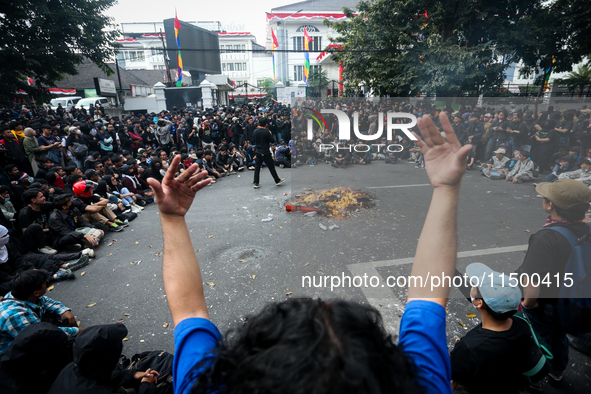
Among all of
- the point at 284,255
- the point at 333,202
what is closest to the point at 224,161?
the point at 333,202

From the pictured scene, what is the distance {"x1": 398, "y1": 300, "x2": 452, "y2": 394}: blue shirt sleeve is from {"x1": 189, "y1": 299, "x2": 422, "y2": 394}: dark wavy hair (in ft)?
0.49

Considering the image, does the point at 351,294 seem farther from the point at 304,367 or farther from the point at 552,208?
the point at 304,367

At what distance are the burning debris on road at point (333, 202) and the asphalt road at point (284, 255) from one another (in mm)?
211

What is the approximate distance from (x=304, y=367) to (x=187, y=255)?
2.55ft

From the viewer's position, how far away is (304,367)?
1.74 feet

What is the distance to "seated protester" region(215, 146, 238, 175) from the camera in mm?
10877

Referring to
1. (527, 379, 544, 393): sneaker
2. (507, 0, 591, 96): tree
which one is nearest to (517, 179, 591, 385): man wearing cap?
(527, 379, 544, 393): sneaker

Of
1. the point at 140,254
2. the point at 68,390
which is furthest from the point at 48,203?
the point at 68,390

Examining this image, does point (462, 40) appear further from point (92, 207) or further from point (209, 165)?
point (92, 207)

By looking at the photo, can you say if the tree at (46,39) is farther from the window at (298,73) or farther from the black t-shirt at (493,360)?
the window at (298,73)

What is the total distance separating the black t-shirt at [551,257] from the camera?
2.19 meters

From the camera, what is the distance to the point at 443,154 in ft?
4.19

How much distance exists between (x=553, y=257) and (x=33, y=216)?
272 inches

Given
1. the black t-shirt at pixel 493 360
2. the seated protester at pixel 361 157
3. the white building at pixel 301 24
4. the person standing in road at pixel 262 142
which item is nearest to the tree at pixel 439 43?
the seated protester at pixel 361 157
